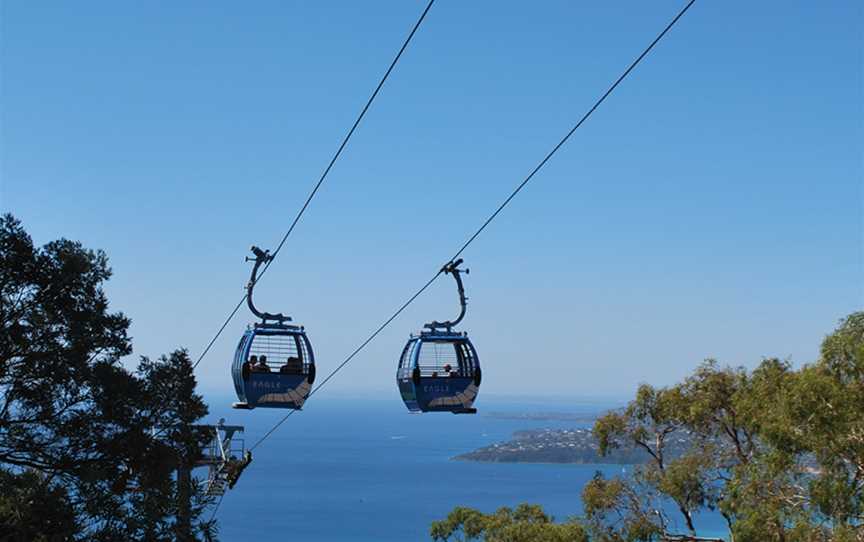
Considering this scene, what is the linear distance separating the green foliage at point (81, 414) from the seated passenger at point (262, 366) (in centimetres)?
146

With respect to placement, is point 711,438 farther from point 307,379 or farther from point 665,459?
point 307,379

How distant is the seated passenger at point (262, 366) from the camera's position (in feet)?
47.5

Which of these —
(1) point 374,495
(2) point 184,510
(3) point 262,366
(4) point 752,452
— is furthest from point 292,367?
(1) point 374,495

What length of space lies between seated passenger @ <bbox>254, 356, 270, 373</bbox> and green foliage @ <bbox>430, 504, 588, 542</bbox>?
14.9 m

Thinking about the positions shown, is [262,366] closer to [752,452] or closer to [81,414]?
[81,414]

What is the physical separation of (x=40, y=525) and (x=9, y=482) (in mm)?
596

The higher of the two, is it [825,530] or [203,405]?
[203,405]

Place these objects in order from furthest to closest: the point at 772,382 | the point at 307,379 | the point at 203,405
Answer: the point at 772,382 → the point at 307,379 → the point at 203,405

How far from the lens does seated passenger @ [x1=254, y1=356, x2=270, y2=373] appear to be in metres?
14.5

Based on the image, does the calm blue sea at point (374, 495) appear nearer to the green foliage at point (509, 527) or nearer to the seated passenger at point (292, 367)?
the green foliage at point (509, 527)

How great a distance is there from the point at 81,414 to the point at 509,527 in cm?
1869

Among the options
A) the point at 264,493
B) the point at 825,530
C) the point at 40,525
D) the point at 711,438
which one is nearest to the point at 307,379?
the point at 40,525

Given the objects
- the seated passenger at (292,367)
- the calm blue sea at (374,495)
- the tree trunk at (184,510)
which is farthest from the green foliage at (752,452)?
the calm blue sea at (374,495)

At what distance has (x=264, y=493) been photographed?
137 metres
